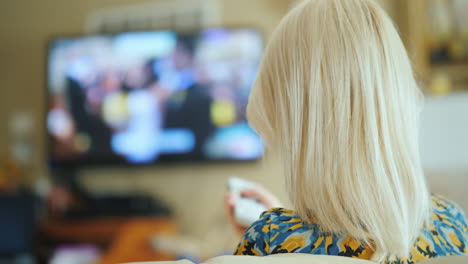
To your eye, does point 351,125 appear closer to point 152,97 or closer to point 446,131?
point 446,131

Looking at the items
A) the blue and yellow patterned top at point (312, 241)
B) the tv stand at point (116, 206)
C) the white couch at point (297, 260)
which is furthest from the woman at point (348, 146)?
the tv stand at point (116, 206)

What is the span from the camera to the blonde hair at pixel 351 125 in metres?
0.68

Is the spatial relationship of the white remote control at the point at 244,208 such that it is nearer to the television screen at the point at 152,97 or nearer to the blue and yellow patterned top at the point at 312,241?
the blue and yellow patterned top at the point at 312,241

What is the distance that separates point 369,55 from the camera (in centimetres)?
71

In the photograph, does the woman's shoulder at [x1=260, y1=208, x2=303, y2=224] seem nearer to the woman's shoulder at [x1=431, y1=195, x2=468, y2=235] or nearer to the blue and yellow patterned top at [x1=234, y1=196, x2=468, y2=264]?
the blue and yellow patterned top at [x1=234, y1=196, x2=468, y2=264]

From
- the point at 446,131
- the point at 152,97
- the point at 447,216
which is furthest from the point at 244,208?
the point at 152,97

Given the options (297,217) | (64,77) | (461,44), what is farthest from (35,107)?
(297,217)

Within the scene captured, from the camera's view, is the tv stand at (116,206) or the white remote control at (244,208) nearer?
the white remote control at (244,208)

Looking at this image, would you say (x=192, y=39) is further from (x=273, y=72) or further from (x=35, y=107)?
(x=273, y=72)

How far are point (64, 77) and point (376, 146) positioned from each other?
2.74 m

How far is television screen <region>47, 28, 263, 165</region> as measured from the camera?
282cm

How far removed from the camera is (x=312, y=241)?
0.67 m

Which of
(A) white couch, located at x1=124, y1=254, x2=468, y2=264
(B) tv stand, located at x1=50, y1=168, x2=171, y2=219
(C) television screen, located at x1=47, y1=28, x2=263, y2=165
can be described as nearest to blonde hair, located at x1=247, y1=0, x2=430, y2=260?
Answer: (A) white couch, located at x1=124, y1=254, x2=468, y2=264

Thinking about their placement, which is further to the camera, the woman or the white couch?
the woman
